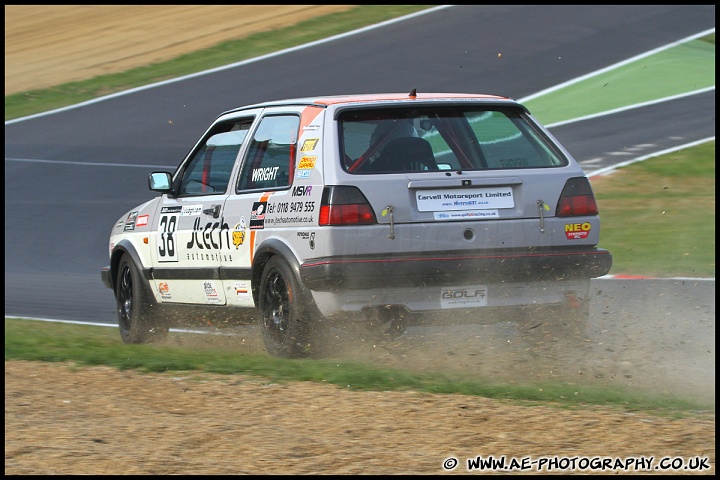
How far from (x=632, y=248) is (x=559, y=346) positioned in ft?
18.1

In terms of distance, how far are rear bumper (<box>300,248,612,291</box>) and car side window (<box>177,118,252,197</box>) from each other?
5.36 feet

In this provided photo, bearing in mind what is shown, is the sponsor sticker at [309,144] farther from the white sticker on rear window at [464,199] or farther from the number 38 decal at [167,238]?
the number 38 decal at [167,238]

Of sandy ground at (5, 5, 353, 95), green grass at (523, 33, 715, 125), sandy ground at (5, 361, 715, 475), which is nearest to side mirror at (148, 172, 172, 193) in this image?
sandy ground at (5, 361, 715, 475)

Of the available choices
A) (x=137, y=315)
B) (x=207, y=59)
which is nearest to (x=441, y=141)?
(x=137, y=315)

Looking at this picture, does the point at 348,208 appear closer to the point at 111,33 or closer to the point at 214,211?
the point at 214,211

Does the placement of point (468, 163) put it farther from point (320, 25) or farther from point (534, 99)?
point (320, 25)

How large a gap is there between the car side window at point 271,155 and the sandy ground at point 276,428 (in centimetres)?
152

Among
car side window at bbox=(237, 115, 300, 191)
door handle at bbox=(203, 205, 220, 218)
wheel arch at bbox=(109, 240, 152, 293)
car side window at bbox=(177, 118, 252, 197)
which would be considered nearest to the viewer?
car side window at bbox=(237, 115, 300, 191)

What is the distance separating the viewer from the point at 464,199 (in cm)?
736

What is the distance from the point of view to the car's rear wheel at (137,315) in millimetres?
9414

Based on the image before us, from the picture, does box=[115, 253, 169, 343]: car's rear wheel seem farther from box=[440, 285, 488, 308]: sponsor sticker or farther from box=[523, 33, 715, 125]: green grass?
box=[523, 33, 715, 125]: green grass

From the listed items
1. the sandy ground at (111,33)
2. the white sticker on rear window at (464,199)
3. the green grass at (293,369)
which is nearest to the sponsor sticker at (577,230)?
the white sticker on rear window at (464,199)

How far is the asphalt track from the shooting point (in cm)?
1376

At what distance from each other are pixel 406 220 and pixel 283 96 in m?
15.6
